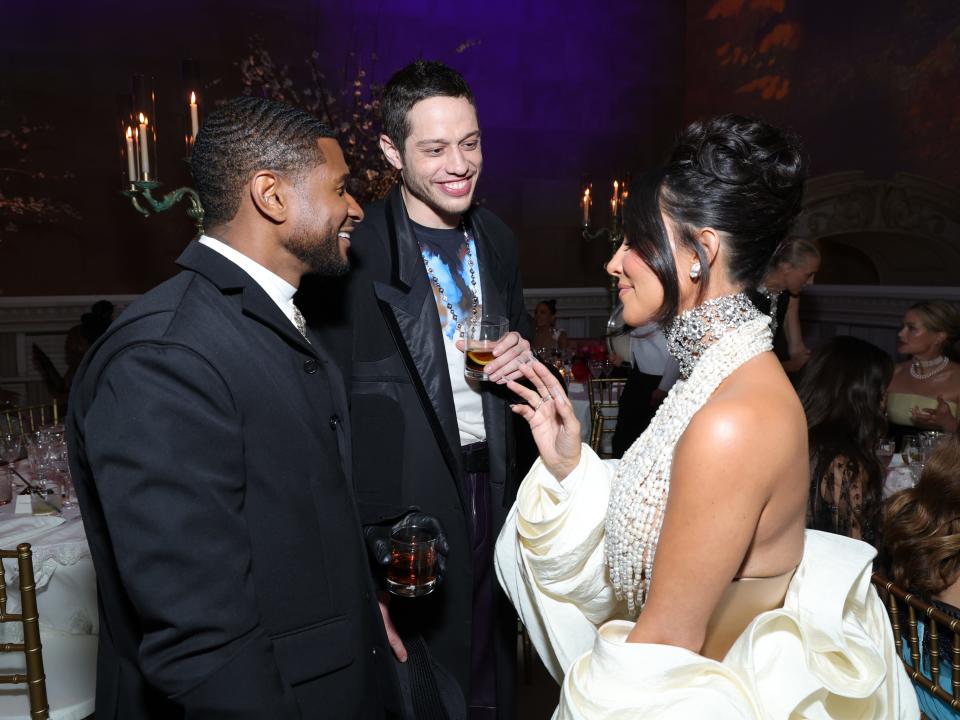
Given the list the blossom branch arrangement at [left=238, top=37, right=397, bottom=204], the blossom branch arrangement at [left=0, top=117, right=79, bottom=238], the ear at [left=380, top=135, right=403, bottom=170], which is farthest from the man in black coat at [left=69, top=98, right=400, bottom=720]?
the blossom branch arrangement at [left=0, top=117, right=79, bottom=238]

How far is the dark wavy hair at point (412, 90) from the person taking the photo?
2115mm

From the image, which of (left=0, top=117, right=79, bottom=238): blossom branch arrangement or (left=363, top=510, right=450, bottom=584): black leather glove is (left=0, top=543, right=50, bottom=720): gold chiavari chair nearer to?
(left=363, top=510, right=450, bottom=584): black leather glove

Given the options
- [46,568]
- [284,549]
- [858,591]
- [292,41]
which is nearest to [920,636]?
[858,591]

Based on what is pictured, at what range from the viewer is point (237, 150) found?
144 centimetres

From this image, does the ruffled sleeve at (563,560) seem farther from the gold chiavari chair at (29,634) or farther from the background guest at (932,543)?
the gold chiavari chair at (29,634)

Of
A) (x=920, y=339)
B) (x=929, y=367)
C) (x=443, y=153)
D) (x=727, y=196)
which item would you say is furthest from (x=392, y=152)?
(x=929, y=367)

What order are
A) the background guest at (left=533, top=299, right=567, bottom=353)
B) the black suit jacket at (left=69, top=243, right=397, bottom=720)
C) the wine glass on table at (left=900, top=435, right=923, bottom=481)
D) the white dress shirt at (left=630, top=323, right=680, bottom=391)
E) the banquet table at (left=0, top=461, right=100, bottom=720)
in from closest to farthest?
the black suit jacket at (left=69, top=243, right=397, bottom=720) → the banquet table at (left=0, top=461, right=100, bottom=720) → the wine glass on table at (left=900, top=435, right=923, bottom=481) → the white dress shirt at (left=630, top=323, right=680, bottom=391) → the background guest at (left=533, top=299, right=567, bottom=353)

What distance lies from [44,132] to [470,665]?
21.4 ft

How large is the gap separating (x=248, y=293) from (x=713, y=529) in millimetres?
872

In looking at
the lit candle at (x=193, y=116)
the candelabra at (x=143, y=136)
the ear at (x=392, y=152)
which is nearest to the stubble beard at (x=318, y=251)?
the ear at (x=392, y=152)

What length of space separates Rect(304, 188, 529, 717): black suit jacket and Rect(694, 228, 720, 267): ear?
3.08 ft

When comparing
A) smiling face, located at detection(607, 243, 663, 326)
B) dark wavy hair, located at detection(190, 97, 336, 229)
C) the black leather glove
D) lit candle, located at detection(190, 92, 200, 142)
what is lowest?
the black leather glove

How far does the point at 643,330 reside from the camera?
357 cm

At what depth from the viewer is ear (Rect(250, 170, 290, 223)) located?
4.75 feet
